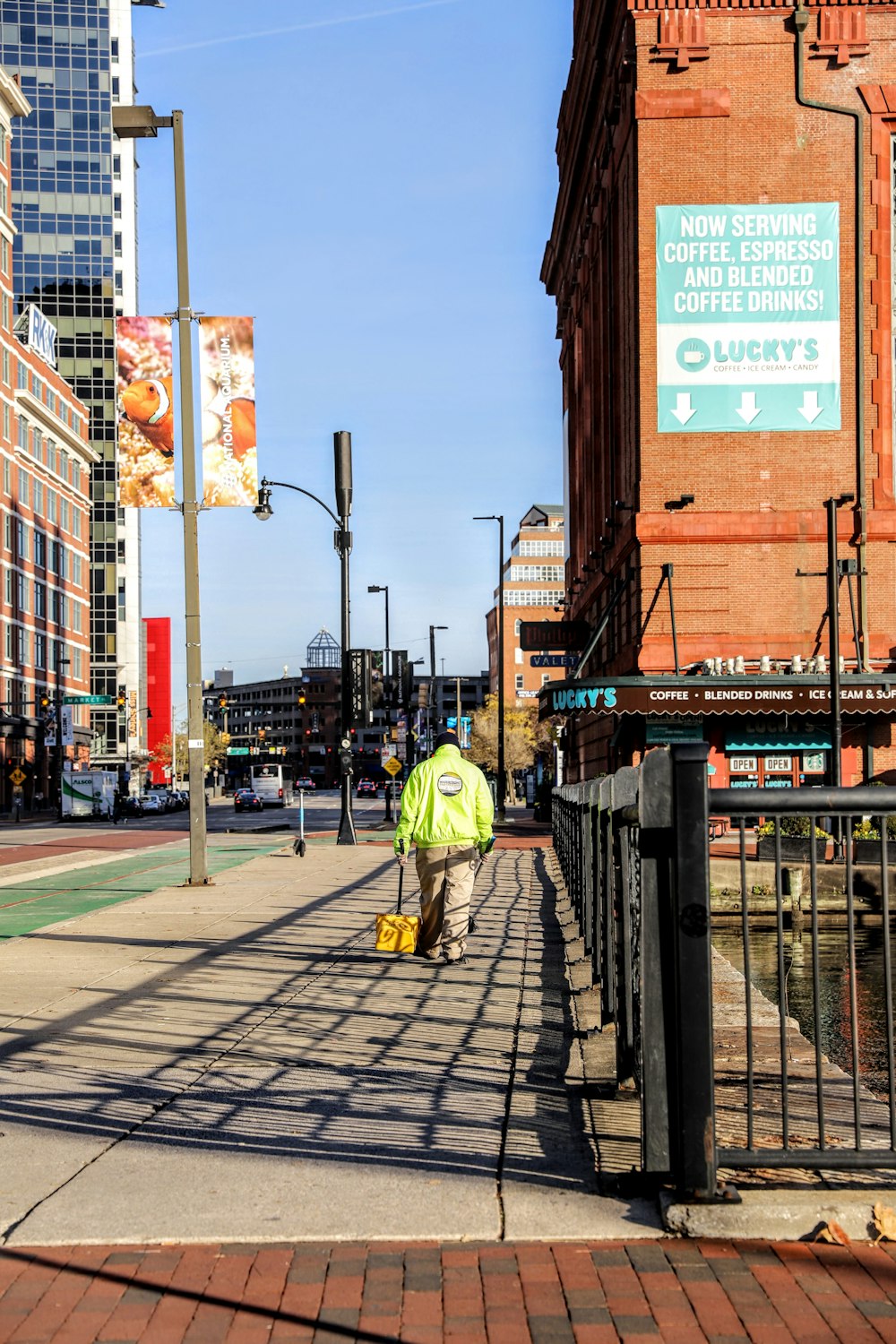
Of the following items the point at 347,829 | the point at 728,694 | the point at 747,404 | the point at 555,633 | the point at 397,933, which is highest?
the point at 747,404

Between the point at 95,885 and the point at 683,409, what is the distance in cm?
1969

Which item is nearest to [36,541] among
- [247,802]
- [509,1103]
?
[247,802]

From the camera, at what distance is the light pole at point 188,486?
20859 mm

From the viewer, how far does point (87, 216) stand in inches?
5212

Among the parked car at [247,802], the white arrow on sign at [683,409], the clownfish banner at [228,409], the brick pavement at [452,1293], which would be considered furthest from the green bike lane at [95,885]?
the parked car at [247,802]

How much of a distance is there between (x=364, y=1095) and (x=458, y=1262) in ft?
7.83

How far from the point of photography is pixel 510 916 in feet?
55.5

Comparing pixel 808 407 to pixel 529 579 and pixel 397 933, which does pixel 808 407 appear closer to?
pixel 397 933

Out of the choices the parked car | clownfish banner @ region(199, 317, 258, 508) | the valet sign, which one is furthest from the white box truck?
clownfish banner @ region(199, 317, 258, 508)

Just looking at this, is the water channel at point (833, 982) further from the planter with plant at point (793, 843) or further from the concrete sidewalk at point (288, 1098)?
the planter with plant at point (793, 843)

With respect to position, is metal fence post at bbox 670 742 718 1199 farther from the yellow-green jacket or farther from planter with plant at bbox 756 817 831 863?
planter with plant at bbox 756 817 831 863

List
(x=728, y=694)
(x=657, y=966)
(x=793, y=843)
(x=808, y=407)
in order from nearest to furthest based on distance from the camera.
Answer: (x=657, y=966)
(x=793, y=843)
(x=728, y=694)
(x=808, y=407)

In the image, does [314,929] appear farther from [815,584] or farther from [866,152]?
[866,152]

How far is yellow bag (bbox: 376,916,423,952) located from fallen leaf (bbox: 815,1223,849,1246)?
7215mm
